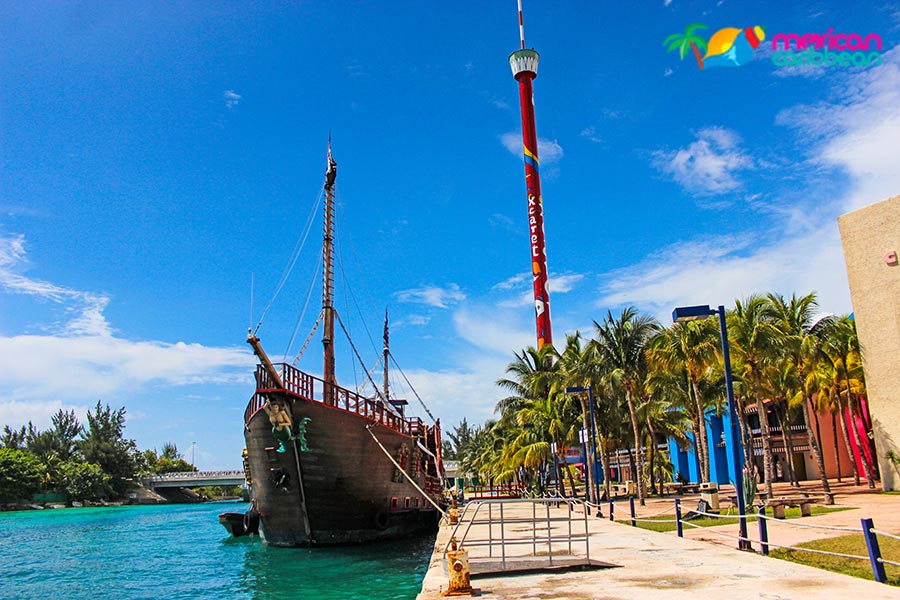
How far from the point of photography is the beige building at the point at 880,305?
2564cm

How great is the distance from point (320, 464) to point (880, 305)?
22.8 meters

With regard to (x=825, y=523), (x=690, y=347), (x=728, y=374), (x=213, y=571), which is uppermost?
(x=690, y=347)

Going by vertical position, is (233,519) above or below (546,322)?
below

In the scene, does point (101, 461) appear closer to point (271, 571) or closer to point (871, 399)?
point (271, 571)

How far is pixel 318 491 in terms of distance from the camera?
82.1 ft

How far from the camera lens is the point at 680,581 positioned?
992cm

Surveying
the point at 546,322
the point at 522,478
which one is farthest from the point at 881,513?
the point at 522,478

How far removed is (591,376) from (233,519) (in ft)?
76.3

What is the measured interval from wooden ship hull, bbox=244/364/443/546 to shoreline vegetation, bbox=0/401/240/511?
79.3 metres

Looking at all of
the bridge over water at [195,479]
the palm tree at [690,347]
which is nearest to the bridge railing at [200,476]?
the bridge over water at [195,479]

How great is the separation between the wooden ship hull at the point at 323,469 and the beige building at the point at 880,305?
62.1 feet

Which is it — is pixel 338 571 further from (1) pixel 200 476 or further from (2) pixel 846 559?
(1) pixel 200 476

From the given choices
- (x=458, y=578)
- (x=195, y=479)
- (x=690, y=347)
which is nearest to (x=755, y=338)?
(x=690, y=347)

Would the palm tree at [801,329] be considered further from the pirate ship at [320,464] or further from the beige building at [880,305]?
the pirate ship at [320,464]
